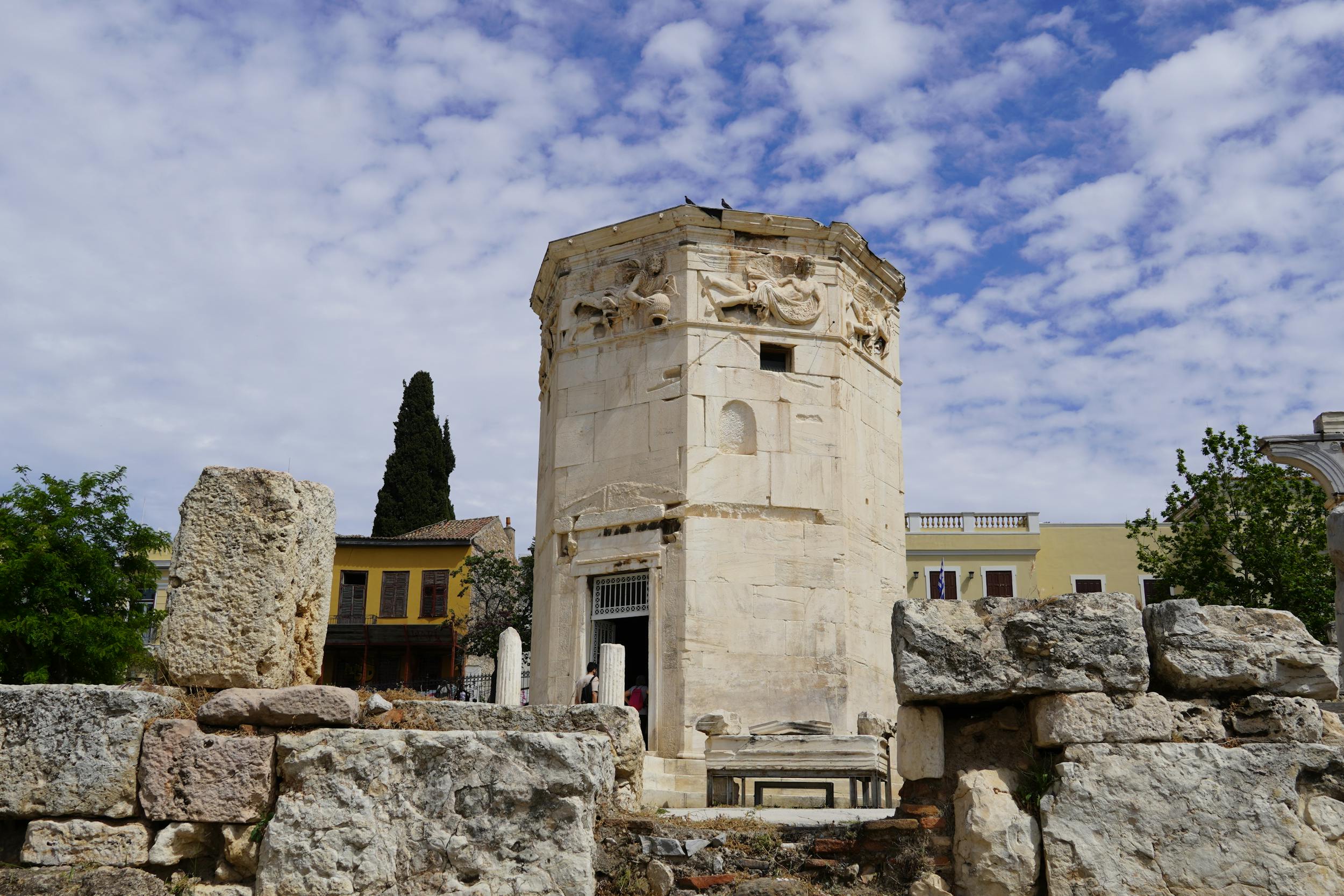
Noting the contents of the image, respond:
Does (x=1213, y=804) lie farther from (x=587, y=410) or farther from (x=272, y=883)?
(x=587, y=410)

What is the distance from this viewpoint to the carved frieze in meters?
15.8

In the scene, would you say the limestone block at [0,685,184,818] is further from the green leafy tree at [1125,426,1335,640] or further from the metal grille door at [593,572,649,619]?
the green leafy tree at [1125,426,1335,640]

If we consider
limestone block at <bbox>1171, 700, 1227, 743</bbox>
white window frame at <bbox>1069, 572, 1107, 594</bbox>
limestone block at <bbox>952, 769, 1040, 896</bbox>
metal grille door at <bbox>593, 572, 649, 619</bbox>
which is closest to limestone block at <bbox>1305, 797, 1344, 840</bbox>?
limestone block at <bbox>1171, 700, 1227, 743</bbox>

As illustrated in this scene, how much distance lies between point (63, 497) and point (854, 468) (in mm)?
15684

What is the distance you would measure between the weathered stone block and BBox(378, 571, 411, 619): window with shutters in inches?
1282

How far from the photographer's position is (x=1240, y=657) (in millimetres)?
6367

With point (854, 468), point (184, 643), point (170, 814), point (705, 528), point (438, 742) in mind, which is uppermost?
point (854, 468)

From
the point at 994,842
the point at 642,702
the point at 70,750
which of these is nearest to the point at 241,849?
the point at 70,750

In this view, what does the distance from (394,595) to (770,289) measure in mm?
26878

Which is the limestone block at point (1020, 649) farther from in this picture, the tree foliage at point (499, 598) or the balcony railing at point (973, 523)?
the balcony railing at point (973, 523)

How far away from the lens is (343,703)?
620 centimetres

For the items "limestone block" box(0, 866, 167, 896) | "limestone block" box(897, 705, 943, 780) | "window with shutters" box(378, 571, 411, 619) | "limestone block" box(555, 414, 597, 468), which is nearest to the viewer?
"limestone block" box(0, 866, 167, 896)

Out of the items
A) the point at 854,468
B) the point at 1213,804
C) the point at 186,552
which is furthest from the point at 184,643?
the point at 854,468

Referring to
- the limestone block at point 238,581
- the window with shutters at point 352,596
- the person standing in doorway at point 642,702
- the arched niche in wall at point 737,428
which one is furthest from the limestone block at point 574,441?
the window with shutters at point 352,596
